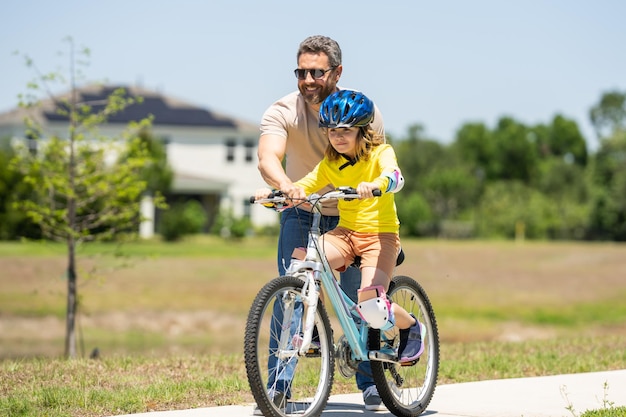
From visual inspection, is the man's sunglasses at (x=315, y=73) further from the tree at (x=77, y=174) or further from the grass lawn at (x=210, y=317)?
the tree at (x=77, y=174)

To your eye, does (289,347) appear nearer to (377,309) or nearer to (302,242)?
(377,309)

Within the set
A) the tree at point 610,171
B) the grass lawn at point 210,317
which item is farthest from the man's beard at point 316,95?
the tree at point 610,171

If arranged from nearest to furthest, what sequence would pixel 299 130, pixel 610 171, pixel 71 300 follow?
pixel 299 130
pixel 71 300
pixel 610 171

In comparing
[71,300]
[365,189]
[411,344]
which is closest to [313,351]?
[411,344]

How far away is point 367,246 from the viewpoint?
662cm

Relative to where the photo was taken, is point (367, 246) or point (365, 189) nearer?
point (365, 189)

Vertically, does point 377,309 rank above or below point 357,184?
below

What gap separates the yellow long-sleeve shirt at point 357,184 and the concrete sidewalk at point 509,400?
1.18 m

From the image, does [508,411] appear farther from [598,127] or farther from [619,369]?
[598,127]

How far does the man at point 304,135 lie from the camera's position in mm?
6965

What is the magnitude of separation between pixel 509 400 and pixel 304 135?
223 centimetres

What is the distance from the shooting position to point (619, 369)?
31.3 ft

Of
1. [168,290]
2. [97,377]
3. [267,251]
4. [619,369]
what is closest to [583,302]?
[168,290]

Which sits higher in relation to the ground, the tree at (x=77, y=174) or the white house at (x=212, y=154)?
the tree at (x=77, y=174)
